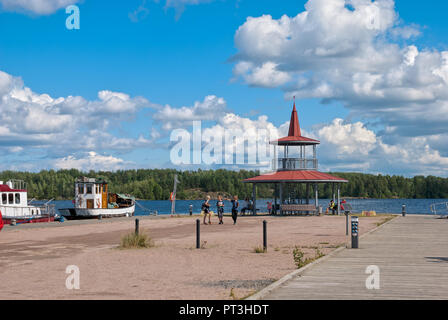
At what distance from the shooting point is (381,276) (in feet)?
39.7

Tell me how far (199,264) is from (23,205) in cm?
3651

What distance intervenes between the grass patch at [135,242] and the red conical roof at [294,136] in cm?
2913

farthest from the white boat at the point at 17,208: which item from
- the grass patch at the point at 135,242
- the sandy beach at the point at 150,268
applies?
the grass patch at the point at 135,242

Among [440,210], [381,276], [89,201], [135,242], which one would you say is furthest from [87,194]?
[440,210]

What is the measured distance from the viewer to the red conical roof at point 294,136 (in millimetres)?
48688

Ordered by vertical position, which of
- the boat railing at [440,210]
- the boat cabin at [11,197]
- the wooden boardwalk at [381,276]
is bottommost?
the boat railing at [440,210]

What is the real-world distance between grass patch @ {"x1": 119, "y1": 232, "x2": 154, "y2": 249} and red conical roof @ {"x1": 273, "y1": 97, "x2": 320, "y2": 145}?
29127 millimetres

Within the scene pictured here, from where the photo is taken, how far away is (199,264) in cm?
1552

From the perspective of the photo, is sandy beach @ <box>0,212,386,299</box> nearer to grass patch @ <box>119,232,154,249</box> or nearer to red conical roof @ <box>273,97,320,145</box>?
grass patch @ <box>119,232,154,249</box>

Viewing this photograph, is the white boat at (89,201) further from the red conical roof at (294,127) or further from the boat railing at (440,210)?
the boat railing at (440,210)
